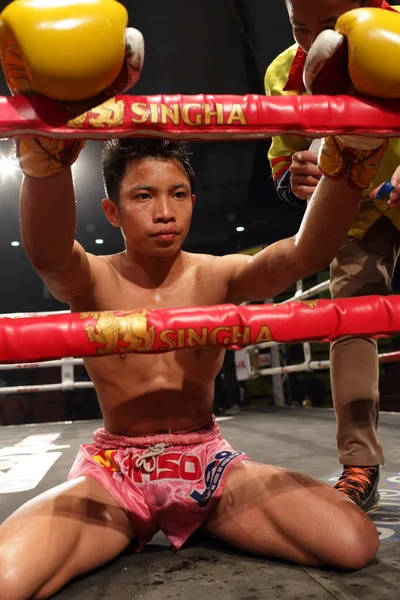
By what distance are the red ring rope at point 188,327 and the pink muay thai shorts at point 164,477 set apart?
0.36 metres

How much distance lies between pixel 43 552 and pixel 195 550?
278 mm

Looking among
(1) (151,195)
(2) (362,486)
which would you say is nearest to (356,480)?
(2) (362,486)

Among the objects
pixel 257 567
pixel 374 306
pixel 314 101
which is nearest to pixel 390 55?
pixel 314 101

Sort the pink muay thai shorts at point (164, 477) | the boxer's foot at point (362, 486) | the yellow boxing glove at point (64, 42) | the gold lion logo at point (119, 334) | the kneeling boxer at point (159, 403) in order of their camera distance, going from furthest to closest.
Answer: the boxer's foot at point (362, 486) → the pink muay thai shorts at point (164, 477) → the kneeling boxer at point (159, 403) → the gold lion logo at point (119, 334) → the yellow boxing glove at point (64, 42)

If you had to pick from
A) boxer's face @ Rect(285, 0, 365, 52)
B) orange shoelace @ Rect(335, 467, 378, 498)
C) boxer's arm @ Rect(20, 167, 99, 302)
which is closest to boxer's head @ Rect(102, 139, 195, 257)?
boxer's arm @ Rect(20, 167, 99, 302)

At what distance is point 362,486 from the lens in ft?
3.73

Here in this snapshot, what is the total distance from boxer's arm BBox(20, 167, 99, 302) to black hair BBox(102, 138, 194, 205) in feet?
0.65

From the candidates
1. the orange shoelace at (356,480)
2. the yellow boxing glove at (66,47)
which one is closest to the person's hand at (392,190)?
the orange shoelace at (356,480)

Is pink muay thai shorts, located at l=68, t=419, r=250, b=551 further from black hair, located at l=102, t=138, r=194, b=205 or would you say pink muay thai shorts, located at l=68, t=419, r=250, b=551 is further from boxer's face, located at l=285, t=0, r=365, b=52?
boxer's face, located at l=285, t=0, r=365, b=52

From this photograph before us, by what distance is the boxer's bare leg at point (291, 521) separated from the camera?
82cm

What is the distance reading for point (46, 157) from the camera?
0.72 m

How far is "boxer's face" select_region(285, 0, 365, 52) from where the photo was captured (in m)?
1.04

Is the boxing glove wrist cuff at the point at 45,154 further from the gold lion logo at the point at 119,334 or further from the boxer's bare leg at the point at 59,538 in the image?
the boxer's bare leg at the point at 59,538

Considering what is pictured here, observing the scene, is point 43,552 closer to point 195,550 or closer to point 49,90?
point 195,550
